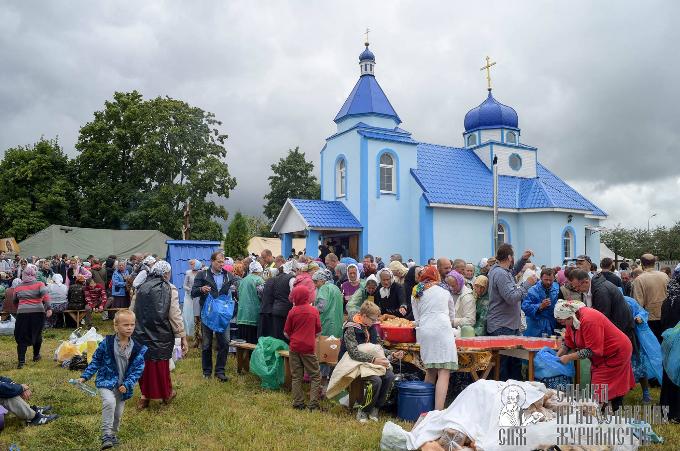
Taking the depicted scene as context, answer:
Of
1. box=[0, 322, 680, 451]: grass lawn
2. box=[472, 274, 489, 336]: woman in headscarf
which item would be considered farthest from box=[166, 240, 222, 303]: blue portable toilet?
box=[472, 274, 489, 336]: woman in headscarf

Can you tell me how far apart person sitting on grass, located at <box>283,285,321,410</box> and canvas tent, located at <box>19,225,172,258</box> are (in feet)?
76.7

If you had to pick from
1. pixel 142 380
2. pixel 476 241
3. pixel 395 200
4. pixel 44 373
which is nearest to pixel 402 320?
pixel 142 380

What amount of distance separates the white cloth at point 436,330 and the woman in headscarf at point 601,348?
1.20 metres

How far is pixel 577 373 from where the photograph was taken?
6859mm

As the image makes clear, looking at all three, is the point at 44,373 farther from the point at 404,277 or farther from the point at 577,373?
the point at 577,373

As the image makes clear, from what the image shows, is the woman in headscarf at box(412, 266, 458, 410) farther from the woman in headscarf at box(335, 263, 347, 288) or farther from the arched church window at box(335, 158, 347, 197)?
the arched church window at box(335, 158, 347, 197)

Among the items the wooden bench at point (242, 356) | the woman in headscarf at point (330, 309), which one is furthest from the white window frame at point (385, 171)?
the woman in headscarf at point (330, 309)

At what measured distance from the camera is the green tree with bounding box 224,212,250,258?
35625mm

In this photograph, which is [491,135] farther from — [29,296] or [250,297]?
[29,296]

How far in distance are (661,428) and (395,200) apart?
57.2ft

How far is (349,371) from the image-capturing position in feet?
22.2

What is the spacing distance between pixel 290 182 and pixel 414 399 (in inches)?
1741

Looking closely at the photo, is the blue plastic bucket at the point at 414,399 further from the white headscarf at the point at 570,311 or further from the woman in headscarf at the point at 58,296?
the woman in headscarf at the point at 58,296

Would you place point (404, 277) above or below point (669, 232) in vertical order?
below
